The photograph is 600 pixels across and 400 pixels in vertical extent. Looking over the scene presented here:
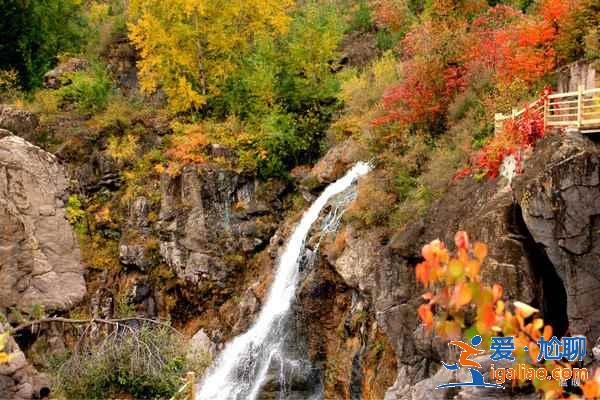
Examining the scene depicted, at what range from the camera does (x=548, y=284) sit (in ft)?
35.7

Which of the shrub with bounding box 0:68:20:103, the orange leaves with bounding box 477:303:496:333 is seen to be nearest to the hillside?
the orange leaves with bounding box 477:303:496:333

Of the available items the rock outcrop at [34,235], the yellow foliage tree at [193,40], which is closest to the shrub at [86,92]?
the yellow foliage tree at [193,40]

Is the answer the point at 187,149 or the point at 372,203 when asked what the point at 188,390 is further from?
the point at 187,149

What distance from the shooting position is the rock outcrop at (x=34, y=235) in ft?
60.3

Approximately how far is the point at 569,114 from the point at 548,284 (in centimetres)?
290

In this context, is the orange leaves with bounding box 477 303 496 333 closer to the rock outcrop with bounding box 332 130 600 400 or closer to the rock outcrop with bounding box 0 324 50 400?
the rock outcrop with bounding box 332 130 600 400

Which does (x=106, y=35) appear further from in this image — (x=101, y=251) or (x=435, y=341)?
(x=435, y=341)

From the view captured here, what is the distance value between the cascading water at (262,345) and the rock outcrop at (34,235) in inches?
226

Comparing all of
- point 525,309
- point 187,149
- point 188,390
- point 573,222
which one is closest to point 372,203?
point 573,222

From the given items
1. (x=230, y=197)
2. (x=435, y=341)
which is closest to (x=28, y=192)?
(x=230, y=197)

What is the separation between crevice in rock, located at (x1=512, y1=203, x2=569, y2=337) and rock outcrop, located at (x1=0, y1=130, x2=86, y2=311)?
1390 centimetres

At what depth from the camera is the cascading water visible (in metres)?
16.2

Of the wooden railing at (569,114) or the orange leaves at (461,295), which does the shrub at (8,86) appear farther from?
the orange leaves at (461,295)

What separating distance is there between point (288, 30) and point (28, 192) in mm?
11107
